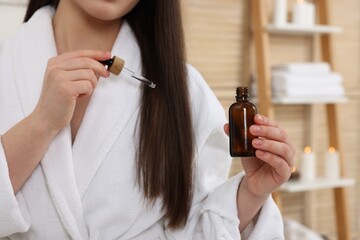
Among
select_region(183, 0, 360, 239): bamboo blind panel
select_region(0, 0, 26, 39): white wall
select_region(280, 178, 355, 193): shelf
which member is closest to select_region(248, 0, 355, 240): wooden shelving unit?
select_region(280, 178, 355, 193): shelf

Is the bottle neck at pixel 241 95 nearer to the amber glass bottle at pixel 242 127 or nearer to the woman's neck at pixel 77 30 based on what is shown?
the amber glass bottle at pixel 242 127

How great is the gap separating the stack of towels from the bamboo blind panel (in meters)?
0.21

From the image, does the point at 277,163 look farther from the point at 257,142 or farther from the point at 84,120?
the point at 84,120

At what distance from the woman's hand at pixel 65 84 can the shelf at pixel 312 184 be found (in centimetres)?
184

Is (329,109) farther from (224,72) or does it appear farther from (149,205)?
(149,205)

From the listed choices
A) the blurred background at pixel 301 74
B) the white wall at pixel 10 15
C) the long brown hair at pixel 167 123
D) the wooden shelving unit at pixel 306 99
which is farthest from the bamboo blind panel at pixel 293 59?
the long brown hair at pixel 167 123

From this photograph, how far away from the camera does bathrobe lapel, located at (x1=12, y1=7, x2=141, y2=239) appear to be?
1.08 meters

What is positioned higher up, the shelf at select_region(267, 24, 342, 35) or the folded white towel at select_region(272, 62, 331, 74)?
the shelf at select_region(267, 24, 342, 35)

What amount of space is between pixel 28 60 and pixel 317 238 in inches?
73.9

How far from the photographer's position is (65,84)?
3.16 feet

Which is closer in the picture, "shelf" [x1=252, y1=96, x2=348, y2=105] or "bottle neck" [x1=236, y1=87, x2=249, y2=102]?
"bottle neck" [x1=236, y1=87, x2=249, y2=102]

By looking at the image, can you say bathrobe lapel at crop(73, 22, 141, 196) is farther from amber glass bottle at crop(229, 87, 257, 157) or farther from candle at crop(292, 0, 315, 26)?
candle at crop(292, 0, 315, 26)

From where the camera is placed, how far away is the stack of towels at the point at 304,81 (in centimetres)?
261

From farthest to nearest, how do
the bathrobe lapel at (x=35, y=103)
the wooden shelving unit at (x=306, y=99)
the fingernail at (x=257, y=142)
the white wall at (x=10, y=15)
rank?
the wooden shelving unit at (x=306, y=99) → the white wall at (x=10, y=15) → the bathrobe lapel at (x=35, y=103) → the fingernail at (x=257, y=142)
